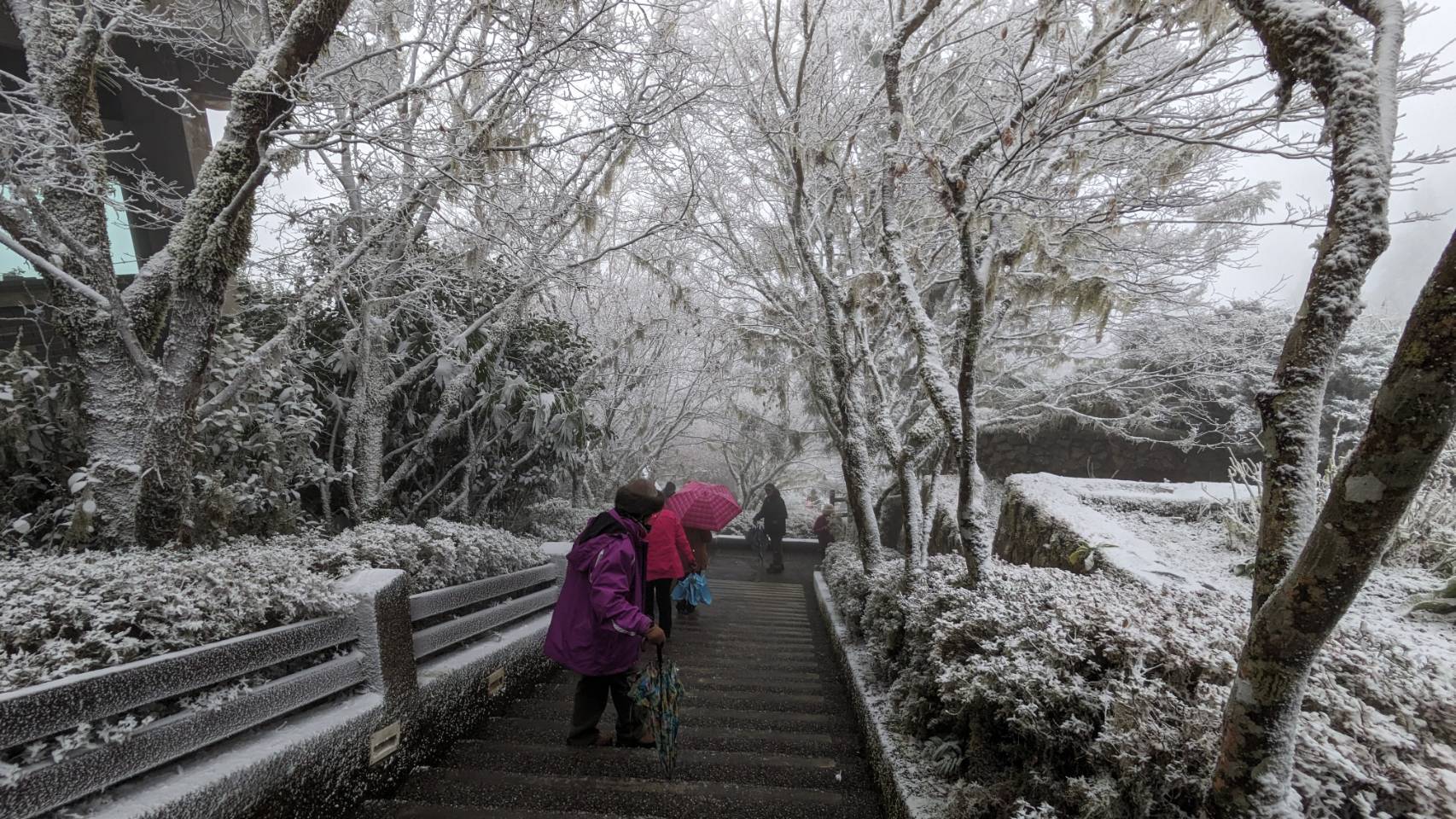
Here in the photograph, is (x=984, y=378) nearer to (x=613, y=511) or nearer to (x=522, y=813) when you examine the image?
(x=613, y=511)

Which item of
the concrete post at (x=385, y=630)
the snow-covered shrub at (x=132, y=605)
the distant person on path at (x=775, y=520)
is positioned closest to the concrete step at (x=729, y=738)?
the concrete post at (x=385, y=630)

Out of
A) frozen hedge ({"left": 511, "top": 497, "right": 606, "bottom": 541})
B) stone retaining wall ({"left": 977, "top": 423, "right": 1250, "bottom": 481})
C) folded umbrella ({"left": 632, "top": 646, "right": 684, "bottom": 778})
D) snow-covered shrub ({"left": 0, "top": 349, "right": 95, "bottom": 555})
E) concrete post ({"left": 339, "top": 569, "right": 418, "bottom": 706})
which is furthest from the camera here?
stone retaining wall ({"left": 977, "top": 423, "right": 1250, "bottom": 481})

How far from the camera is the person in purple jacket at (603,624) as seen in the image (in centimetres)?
348

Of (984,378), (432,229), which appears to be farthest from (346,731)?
(984,378)

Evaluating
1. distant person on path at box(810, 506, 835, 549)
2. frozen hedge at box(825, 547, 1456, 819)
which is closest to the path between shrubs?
frozen hedge at box(825, 547, 1456, 819)

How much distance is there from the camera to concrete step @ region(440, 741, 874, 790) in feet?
11.2

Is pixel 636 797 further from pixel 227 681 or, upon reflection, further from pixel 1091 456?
pixel 1091 456

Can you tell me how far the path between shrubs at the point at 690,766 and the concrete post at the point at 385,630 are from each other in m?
0.51

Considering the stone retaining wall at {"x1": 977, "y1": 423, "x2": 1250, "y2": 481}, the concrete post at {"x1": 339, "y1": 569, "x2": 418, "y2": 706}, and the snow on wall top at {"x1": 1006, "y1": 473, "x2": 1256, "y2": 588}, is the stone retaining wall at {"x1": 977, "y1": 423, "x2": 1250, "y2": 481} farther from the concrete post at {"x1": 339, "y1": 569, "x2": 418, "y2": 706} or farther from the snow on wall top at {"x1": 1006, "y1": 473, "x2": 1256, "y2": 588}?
the concrete post at {"x1": 339, "y1": 569, "x2": 418, "y2": 706}

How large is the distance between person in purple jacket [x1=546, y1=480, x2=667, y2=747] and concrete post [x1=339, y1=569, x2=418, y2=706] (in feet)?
2.50

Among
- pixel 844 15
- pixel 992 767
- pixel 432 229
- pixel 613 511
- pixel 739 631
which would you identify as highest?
pixel 844 15

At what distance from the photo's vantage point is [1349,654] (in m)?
2.43

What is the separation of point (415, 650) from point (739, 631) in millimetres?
4413

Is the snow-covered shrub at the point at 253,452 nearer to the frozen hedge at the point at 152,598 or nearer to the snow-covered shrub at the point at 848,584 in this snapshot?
the frozen hedge at the point at 152,598
